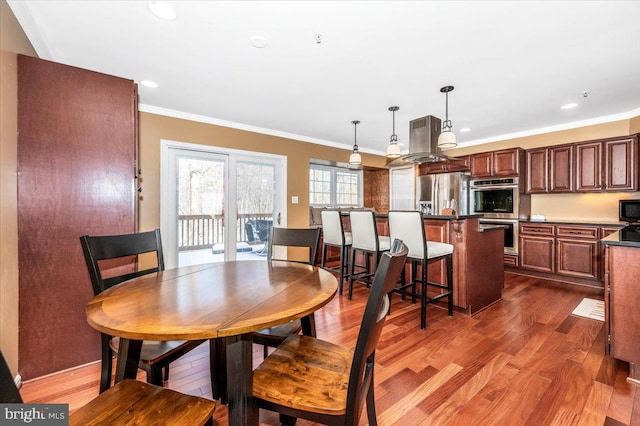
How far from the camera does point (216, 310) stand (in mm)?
978

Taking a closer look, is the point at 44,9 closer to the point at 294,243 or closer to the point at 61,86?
the point at 61,86

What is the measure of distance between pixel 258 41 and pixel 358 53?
0.82 m

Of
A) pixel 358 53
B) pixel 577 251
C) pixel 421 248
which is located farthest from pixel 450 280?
pixel 577 251

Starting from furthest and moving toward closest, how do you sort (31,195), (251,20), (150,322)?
(251,20), (31,195), (150,322)

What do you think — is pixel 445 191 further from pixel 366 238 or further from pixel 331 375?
pixel 331 375

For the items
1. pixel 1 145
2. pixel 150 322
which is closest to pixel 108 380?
pixel 150 322

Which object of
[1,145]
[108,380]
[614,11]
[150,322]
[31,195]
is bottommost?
[108,380]

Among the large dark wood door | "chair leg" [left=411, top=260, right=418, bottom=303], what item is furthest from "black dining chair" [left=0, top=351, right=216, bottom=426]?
"chair leg" [left=411, top=260, right=418, bottom=303]

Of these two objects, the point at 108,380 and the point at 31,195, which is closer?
the point at 108,380

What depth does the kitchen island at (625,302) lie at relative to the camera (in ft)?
5.85

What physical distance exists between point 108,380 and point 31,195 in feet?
4.30

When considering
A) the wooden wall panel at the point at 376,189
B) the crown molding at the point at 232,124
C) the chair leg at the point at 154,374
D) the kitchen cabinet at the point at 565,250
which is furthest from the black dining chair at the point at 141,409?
the wooden wall panel at the point at 376,189

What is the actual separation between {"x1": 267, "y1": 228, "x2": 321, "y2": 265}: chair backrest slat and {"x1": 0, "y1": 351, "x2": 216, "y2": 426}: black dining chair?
108 cm

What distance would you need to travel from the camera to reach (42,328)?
6.01 feet
